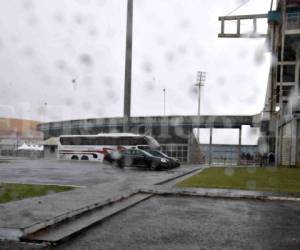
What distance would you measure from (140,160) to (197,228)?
21463 millimetres

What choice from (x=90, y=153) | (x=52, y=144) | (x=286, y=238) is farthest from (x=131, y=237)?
(x=52, y=144)

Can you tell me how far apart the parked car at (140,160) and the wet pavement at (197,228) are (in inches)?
676

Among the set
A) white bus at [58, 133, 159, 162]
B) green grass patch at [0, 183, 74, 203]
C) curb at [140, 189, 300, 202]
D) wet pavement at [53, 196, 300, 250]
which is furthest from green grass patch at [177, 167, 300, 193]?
white bus at [58, 133, 159, 162]

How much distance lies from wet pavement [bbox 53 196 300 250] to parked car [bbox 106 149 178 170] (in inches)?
676

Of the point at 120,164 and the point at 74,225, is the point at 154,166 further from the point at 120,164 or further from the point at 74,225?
the point at 74,225

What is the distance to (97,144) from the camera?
44906 millimetres

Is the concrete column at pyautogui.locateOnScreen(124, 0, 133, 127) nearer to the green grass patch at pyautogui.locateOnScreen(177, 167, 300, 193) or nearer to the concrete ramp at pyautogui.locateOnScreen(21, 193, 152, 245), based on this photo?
the green grass patch at pyautogui.locateOnScreen(177, 167, 300, 193)

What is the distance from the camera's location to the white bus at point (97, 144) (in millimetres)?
42263

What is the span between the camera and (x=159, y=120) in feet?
206

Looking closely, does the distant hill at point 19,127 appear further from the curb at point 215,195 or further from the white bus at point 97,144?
the curb at point 215,195

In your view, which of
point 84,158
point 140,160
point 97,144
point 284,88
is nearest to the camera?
point 140,160

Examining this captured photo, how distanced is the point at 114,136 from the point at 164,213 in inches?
1358

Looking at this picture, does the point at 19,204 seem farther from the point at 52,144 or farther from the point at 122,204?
the point at 52,144

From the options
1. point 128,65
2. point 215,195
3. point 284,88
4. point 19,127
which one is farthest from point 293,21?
point 19,127
